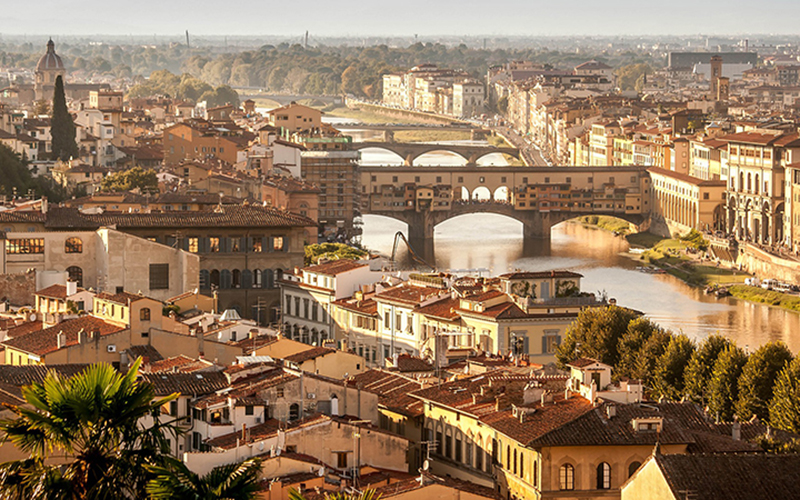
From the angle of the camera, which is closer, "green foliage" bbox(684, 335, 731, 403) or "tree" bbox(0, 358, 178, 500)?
"tree" bbox(0, 358, 178, 500)

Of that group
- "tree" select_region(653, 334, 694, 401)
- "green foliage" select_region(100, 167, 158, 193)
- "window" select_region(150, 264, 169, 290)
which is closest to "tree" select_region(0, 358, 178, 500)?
"tree" select_region(653, 334, 694, 401)

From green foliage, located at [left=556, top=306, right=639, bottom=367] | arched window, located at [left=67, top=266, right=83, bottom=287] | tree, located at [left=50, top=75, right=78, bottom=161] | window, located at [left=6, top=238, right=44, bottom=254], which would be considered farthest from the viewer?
tree, located at [left=50, top=75, right=78, bottom=161]

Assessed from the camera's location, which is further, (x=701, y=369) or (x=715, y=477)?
(x=701, y=369)

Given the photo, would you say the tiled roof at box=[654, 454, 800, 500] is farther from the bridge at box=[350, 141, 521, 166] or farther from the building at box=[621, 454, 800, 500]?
the bridge at box=[350, 141, 521, 166]

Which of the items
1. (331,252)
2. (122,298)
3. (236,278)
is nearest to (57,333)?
(122,298)

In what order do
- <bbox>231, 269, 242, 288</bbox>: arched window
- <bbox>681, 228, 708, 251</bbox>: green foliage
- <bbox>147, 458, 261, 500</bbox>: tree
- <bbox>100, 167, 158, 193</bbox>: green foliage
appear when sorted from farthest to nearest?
<bbox>681, 228, 708, 251</bbox>: green foliage
<bbox>100, 167, 158, 193</bbox>: green foliage
<bbox>231, 269, 242, 288</bbox>: arched window
<bbox>147, 458, 261, 500</bbox>: tree

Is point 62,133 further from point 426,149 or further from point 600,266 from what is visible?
point 426,149
